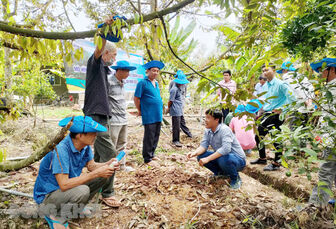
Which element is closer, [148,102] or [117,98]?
[117,98]

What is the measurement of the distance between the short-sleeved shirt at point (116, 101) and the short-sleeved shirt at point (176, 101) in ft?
7.20

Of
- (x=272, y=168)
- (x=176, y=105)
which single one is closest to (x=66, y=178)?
(x=272, y=168)

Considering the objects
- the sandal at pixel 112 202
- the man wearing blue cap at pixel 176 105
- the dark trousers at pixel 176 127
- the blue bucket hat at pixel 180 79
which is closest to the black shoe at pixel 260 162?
the man wearing blue cap at pixel 176 105

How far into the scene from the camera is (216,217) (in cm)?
231

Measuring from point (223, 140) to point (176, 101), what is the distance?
258cm

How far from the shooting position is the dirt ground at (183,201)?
217 centimetres

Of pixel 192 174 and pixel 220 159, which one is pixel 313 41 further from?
pixel 192 174

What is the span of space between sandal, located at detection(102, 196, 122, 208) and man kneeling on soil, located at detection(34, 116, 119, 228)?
44 cm

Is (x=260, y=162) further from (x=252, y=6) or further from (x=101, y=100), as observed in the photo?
(x=252, y=6)

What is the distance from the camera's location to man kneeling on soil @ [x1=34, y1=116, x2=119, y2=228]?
1.86 metres

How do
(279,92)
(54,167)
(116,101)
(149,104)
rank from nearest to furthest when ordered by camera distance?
(54,167) → (116,101) → (279,92) → (149,104)

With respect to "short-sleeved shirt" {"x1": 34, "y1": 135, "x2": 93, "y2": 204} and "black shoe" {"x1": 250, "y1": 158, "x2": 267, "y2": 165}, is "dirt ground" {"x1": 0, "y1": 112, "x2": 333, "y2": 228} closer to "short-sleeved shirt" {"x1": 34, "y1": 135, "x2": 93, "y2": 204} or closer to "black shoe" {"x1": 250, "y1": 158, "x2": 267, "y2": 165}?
"black shoe" {"x1": 250, "y1": 158, "x2": 267, "y2": 165}

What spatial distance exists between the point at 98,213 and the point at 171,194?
932 mm

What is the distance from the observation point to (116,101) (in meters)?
3.16
